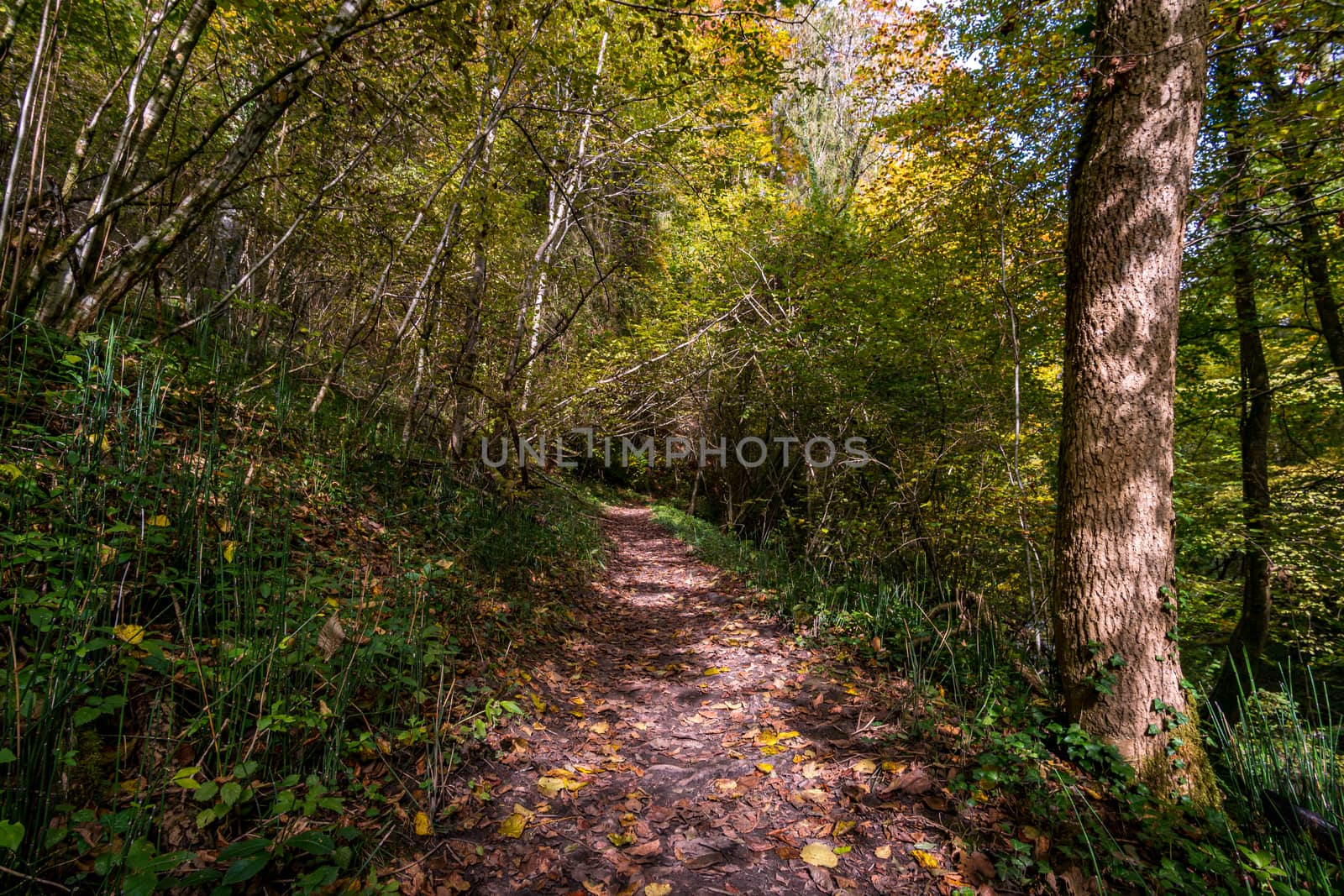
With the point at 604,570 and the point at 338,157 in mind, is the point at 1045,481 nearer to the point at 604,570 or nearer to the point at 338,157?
the point at 604,570

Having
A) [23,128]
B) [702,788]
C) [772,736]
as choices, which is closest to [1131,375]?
[772,736]

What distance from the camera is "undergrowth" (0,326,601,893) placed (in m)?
1.36

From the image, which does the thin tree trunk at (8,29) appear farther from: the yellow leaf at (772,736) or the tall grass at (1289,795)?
the tall grass at (1289,795)

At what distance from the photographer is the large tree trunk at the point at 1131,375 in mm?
2396

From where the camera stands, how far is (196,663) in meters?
1.75

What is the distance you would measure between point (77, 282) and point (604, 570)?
517 cm

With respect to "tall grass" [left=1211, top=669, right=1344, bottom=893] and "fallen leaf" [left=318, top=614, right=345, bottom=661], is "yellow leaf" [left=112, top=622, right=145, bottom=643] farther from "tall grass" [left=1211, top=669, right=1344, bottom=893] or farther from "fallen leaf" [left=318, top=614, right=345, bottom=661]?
"tall grass" [left=1211, top=669, right=1344, bottom=893]

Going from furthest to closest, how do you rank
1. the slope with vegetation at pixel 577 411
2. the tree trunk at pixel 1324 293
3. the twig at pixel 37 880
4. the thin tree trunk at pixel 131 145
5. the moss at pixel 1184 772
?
the tree trunk at pixel 1324 293
the thin tree trunk at pixel 131 145
the moss at pixel 1184 772
the slope with vegetation at pixel 577 411
the twig at pixel 37 880

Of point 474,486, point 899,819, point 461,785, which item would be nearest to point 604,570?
point 474,486

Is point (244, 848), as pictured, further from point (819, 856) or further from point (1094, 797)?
point (1094, 797)

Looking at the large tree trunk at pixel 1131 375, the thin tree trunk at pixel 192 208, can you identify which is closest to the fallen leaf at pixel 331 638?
the thin tree trunk at pixel 192 208

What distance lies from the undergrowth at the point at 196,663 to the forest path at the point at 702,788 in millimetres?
296

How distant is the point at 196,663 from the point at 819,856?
2.36 meters

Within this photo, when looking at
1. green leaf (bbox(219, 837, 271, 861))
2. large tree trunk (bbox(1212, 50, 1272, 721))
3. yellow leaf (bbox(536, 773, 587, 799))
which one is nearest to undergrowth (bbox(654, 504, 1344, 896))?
yellow leaf (bbox(536, 773, 587, 799))
